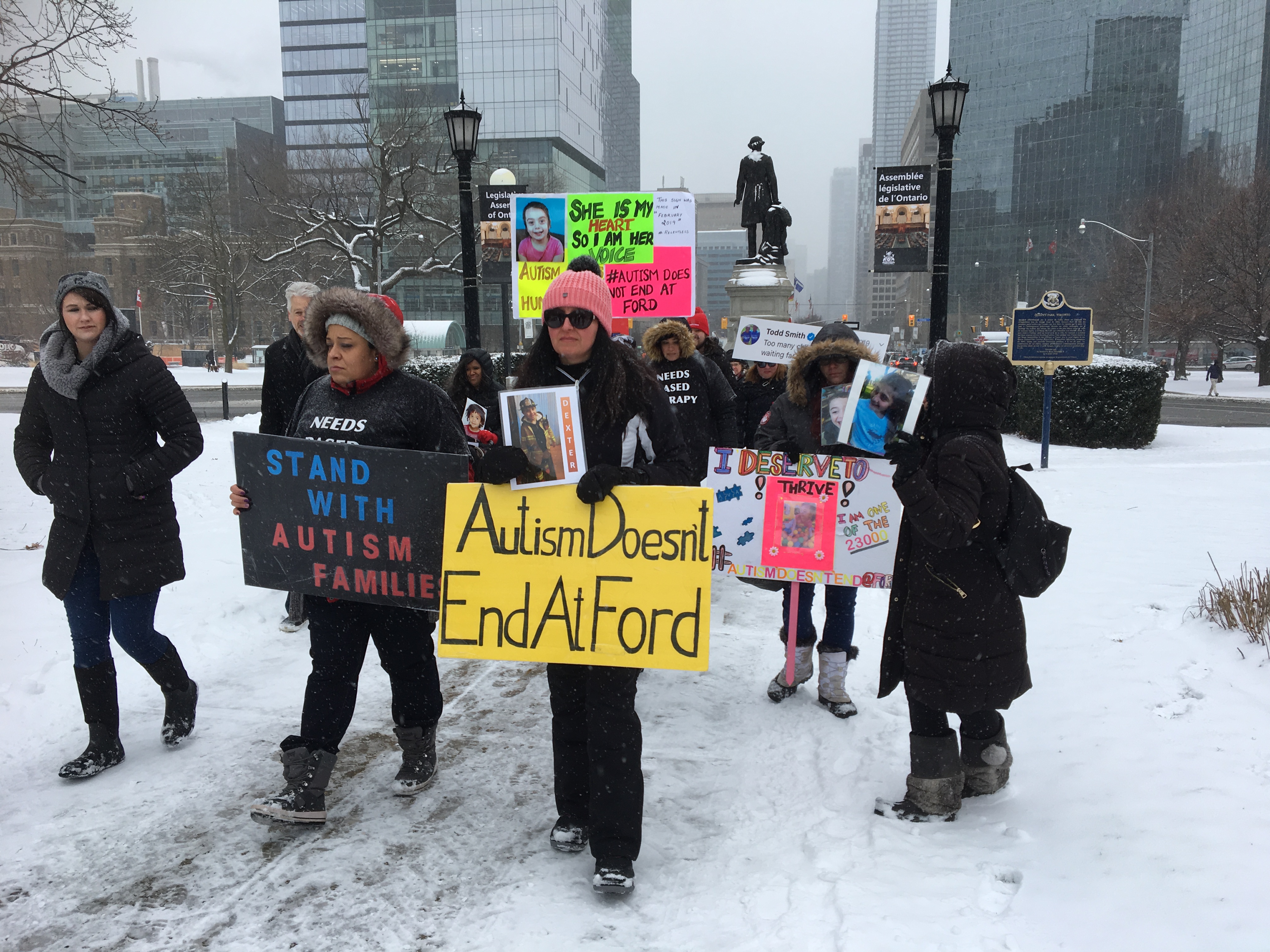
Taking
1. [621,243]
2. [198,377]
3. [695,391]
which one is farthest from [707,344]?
[198,377]

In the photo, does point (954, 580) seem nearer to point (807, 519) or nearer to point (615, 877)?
point (807, 519)

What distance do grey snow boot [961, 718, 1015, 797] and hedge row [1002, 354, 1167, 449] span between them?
1331cm

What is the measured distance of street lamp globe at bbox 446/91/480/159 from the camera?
Result: 35.8 feet

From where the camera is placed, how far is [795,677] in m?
4.94

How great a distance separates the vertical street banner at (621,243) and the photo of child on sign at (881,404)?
4.55 metres

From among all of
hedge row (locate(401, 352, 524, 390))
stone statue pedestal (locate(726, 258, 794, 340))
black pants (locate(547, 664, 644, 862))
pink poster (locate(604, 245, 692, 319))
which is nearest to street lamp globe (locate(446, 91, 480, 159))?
pink poster (locate(604, 245, 692, 319))

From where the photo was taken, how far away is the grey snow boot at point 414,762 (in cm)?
374

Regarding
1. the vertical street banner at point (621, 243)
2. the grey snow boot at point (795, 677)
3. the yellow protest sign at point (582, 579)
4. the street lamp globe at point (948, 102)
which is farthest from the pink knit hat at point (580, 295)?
the street lamp globe at point (948, 102)

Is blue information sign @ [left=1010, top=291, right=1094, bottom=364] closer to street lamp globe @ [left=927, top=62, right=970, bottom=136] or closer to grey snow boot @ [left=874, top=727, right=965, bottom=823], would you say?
street lamp globe @ [left=927, top=62, right=970, bottom=136]

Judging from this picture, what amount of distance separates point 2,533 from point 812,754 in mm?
8342

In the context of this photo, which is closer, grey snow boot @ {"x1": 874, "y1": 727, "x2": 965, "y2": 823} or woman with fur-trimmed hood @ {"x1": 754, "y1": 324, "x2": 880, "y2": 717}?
grey snow boot @ {"x1": 874, "y1": 727, "x2": 965, "y2": 823}

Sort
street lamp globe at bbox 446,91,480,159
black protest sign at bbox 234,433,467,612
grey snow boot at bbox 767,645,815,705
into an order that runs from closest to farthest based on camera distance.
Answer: black protest sign at bbox 234,433,467,612
grey snow boot at bbox 767,645,815,705
street lamp globe at bbox 446,91,480,159

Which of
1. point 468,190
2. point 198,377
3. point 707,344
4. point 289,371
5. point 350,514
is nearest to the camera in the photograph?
point 350,514

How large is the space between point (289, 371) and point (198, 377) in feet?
133
